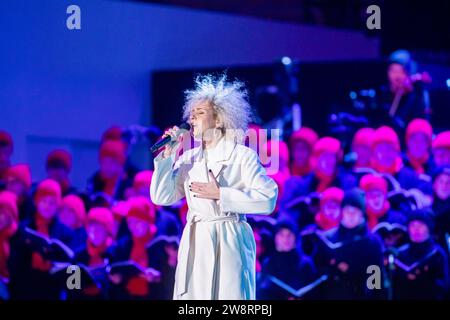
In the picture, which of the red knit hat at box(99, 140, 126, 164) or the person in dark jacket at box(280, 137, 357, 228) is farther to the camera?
the red knit hat at box(99, 140, 126, 164)

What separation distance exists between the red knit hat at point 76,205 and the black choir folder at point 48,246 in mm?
237

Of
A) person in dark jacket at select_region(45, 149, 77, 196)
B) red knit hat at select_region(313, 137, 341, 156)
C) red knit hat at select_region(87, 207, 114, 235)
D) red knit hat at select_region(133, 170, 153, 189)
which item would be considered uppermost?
red knit hat at select_region(313, 137, 341, 156)

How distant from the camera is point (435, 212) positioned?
6.91 meters

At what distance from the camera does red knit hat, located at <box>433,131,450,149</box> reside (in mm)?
7051

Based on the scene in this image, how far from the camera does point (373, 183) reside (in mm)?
6977

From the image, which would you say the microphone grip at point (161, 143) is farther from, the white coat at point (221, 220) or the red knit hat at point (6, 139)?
the red knit hat at point (6, 139)

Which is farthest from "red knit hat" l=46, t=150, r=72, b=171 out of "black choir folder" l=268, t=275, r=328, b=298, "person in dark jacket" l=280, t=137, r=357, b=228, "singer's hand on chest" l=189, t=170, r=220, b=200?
"singer's hand on chest" l=189, t=170, r=220, b=200

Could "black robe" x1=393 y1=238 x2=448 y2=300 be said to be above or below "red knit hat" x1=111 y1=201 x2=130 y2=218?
below

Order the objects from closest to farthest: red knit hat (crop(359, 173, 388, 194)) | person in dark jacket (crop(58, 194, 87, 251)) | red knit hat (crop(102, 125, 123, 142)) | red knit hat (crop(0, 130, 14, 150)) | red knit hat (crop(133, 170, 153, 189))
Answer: red knit hat (crop(359, 173, 388, 194)) < person in dark jacket (crop(58, 194, 87, 251)) < red knit hat (crop(133, 170, 153, 189)) < red knit hat (crop(0, 130, 14, 150)) < red knit hat (crop(102, 125, 123, 142))

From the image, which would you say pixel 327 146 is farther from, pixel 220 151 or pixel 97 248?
pixel 220 151

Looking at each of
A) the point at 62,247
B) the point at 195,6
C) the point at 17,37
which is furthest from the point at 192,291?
the point at 195,6

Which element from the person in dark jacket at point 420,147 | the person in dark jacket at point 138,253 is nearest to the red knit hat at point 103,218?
the person in dark jacket at point 138,253

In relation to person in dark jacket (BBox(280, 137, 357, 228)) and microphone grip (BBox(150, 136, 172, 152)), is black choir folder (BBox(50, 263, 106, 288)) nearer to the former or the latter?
person in dark jacket (BBox(280, 137, 357, 228))

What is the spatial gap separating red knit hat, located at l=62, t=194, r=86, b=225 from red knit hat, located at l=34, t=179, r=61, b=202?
65 millimetres
